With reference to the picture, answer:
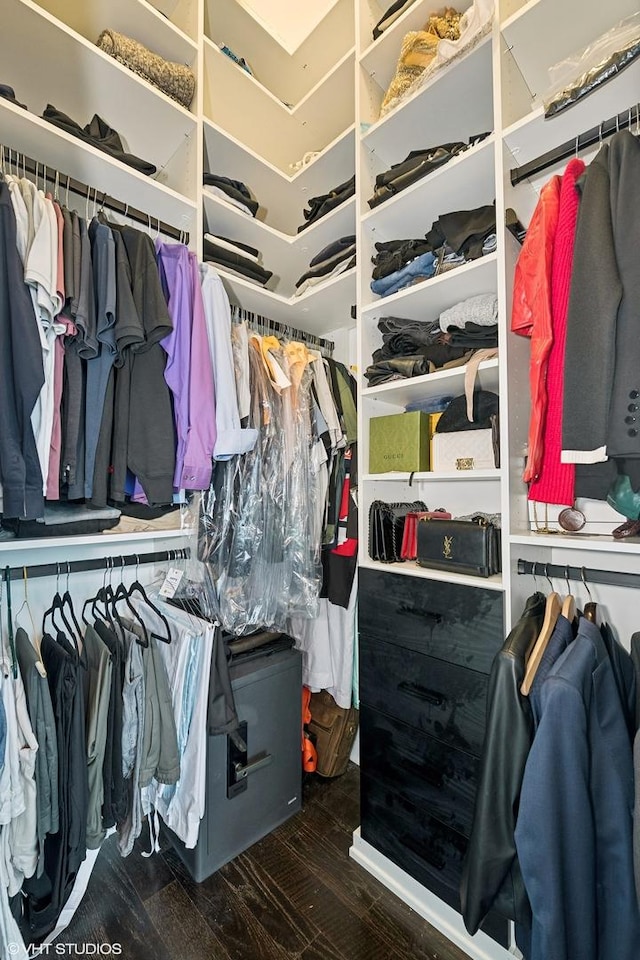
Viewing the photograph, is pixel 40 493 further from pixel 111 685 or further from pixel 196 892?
pixel 196 892

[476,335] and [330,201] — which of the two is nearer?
[476,335]

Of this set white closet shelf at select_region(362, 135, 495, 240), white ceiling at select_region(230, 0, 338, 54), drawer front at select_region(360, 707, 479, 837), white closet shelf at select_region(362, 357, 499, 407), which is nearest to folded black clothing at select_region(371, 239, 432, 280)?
white closet shelf at select_region(362, 135, 495, 240)

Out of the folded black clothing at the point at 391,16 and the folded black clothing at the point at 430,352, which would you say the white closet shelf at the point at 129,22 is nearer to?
the folded black clothing at the point at 391,16

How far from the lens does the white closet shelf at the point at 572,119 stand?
993 millimetres

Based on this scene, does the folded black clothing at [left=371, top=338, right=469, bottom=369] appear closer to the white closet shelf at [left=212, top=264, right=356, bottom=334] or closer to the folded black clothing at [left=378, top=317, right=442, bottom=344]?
the folded black clothing at [left=378, top=317, right=442, bottom=344]

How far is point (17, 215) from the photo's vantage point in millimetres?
958

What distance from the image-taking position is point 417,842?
1.26 meters

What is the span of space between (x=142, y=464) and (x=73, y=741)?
Result: 0.79m

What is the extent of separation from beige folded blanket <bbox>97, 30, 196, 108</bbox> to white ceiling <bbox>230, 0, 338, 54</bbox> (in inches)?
22.5

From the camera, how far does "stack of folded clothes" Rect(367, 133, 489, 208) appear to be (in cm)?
129

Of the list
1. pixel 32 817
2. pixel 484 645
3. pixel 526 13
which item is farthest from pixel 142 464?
pixel 526 13

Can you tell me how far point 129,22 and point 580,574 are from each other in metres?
2.29

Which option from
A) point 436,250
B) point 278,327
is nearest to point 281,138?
point 278,327

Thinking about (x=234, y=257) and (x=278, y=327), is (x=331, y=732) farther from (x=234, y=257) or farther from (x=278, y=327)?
(x=234, y=257)
